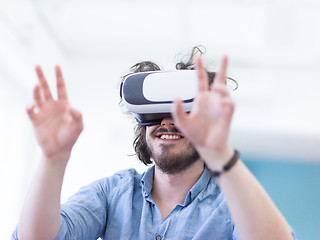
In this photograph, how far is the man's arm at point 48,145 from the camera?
0.95 meters

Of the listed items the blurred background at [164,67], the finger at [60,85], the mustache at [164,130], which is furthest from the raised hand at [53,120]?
the blurred background at [164,67]

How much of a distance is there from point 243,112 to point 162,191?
2401 millimetres

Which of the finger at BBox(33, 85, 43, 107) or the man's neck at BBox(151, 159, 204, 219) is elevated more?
the finger at BBox(33, 85, 43, 107)

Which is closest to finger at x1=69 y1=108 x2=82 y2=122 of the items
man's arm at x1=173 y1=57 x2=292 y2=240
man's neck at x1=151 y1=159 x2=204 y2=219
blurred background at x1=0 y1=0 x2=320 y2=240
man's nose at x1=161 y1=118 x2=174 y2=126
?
man's arm at x1=173 y1=57 x2=292 y2=240

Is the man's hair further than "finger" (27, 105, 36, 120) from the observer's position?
Yes

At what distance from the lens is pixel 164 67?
146 inches

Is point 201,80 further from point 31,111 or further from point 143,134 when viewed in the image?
point 143,134

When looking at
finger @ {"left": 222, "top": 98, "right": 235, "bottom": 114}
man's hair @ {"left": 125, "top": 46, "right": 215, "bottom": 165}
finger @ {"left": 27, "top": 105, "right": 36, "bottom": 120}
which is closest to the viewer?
finger @ {"left": 222, "top": 98, "right": 235, "bottom": 114}

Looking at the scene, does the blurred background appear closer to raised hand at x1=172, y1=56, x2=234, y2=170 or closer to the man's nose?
the man's nose

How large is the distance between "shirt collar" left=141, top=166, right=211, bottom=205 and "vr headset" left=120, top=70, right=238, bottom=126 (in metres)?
0.21

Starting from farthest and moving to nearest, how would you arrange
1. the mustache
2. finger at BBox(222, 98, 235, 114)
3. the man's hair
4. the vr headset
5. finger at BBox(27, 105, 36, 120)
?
the man's hair, the mustache, the vr headset, finger at BBox(27, 105, 36, 120), finger at BBox(222, 98, 235, 114)

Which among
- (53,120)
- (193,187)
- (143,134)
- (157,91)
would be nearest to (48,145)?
(53,120)

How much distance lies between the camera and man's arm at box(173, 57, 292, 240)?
2.76ft

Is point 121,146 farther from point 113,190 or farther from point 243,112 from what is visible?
point 113,190
